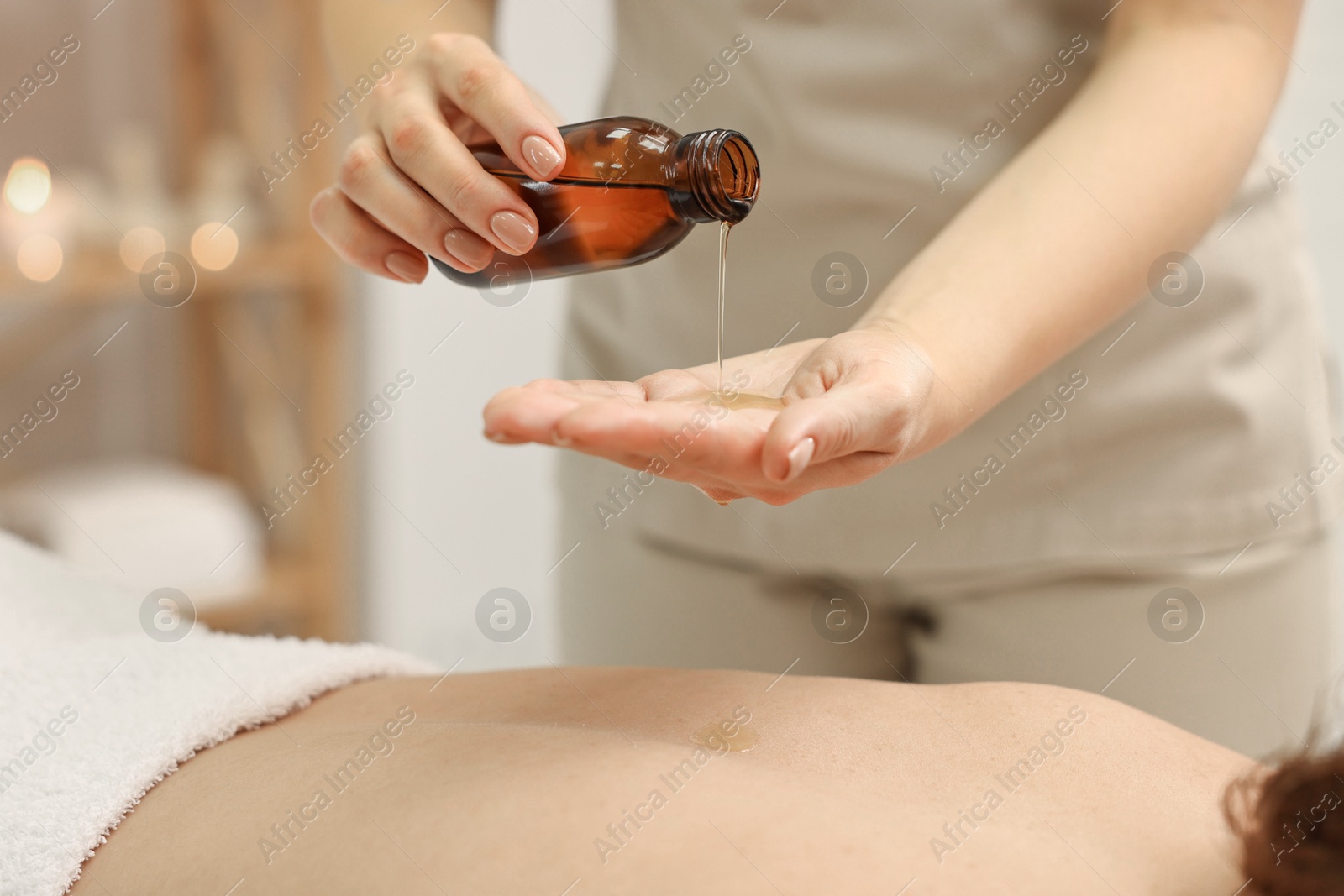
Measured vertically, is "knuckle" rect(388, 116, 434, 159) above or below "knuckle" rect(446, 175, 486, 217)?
above

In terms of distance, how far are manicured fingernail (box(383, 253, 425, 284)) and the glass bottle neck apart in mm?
216

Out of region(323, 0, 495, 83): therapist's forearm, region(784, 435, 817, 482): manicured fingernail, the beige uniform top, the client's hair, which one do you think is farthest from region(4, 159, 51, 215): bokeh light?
the client's hair

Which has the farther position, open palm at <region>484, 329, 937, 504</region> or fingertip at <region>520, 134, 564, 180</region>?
fingertip at <region>520, 134, 564, 180</region>

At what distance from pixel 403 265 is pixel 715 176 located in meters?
0.26

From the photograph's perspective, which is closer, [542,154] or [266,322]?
[542,154]

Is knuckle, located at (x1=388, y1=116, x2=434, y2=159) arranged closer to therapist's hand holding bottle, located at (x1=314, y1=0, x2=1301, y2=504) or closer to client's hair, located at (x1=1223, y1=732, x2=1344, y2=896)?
therapist's hand holding bottle, located at (x1=314, y1=0, x2=1301, y2=504)

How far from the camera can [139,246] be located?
1789 millimetres

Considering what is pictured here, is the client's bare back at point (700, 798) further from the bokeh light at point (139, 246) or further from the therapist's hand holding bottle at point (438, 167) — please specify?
the bokeh light at point (139, 246)

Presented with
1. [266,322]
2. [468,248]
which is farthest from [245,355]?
[468,248]

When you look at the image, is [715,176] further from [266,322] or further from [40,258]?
[266,322]

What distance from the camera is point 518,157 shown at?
65 centimetres

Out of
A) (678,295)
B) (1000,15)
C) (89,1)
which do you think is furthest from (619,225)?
(89,1)

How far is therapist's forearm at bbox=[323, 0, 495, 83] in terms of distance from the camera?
947 millimetres

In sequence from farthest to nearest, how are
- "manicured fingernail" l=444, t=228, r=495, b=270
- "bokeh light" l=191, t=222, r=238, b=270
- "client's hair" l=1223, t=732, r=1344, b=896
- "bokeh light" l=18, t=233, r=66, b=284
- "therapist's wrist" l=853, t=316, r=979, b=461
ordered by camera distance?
"bokeh light" l=191, t=222, r=238, b=270 → "bokeh light" l=18, t=233, r=66, b=284 → "manicured fingernail" l=444, t=228, r=495, b=270 → "therapist's wrist" l=853, t=316, r=979, b=461 → "client's hair" l=1223, t=732, r=1344, b=896
